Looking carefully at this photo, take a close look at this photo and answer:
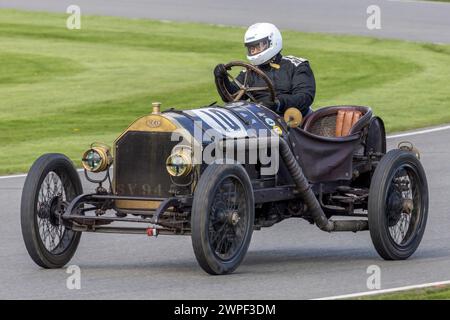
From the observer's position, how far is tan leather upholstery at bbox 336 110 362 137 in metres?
11.3

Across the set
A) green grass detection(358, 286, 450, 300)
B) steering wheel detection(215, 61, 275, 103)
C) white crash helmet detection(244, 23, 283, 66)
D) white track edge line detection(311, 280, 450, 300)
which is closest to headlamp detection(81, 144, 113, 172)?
steering wheel detection(215, 61, 275, 103)

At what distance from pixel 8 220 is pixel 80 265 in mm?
2432

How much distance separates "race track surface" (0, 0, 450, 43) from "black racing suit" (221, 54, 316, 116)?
1730 cm

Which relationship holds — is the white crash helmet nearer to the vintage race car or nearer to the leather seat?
the vintage race car

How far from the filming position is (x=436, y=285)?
366 inches

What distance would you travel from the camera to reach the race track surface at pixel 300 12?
1179 inches

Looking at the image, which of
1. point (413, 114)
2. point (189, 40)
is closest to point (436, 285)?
point (413, 114)

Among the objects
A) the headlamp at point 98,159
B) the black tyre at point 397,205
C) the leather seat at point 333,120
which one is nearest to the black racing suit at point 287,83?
the leather seat at point 333,120

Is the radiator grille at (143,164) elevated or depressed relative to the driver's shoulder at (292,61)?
depressed

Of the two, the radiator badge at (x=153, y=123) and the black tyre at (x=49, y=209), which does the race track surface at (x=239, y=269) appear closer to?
the black tyre at (x=49, y=209)

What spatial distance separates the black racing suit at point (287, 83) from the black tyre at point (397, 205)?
909 millimetres

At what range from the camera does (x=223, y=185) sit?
31.3 feet

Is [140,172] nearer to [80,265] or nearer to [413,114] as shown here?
[80,265]
